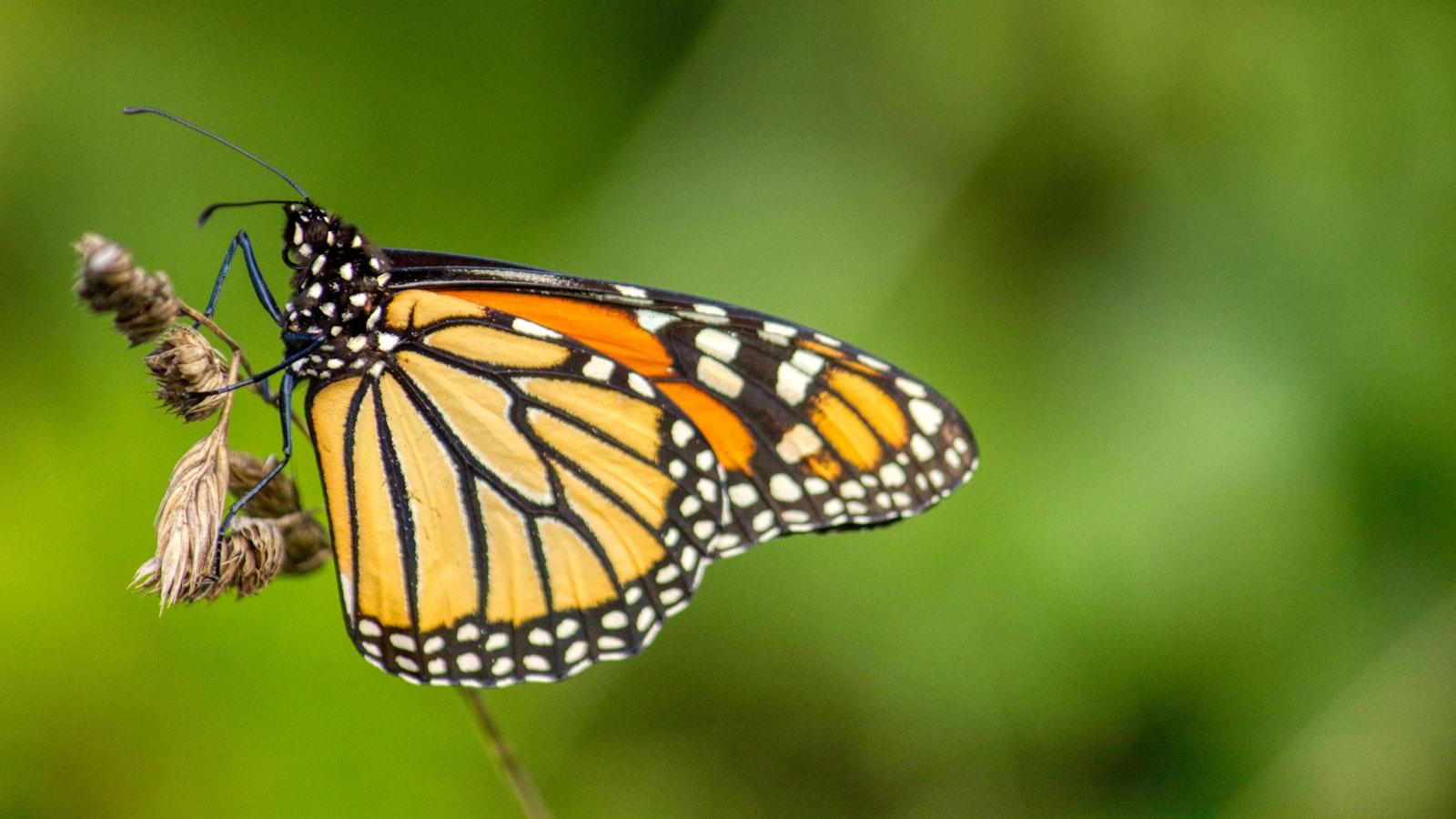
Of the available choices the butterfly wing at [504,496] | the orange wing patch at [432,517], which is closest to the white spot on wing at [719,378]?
the butterfly wing at [504,496]

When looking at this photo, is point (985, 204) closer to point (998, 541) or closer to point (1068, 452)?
point (1068, 452)

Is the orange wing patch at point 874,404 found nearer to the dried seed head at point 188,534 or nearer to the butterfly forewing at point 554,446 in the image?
the butterfly forewing at point 554,446

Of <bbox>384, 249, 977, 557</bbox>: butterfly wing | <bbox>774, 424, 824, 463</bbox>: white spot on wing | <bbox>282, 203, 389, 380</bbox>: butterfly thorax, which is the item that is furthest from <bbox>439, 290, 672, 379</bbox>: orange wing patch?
<bbox>774, 424, 824, 463</bbox>: white spot on wing

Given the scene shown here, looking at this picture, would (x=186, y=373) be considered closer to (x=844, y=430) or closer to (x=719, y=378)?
(x=719, y=378)

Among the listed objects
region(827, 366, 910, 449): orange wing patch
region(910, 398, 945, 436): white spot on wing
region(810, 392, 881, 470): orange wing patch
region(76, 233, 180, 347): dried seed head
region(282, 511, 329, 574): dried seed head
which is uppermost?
region(910, 398, 945, 436): white spot on wing

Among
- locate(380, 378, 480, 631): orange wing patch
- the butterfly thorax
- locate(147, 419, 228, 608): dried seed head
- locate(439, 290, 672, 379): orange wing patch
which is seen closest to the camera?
locate(147, 419, 228, 608): dried seed head

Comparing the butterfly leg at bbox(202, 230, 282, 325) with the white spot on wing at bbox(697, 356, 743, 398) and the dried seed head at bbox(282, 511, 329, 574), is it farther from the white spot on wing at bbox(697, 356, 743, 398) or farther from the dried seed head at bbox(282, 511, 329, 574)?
the white spot on wing at bbox(697, 356, 743, 398)
